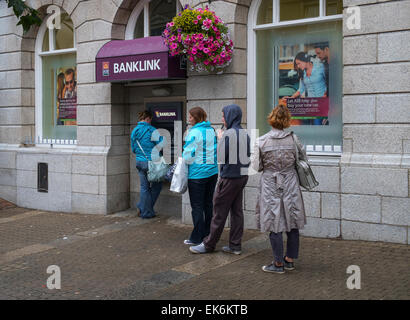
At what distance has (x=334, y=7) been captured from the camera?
803 cm

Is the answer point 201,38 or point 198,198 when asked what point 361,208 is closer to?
point 198,198

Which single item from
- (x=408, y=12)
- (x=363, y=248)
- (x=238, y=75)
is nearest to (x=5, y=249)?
(x=238, y=75)

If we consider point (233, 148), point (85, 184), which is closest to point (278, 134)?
point (233, 148)

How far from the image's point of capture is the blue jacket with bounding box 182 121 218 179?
7.09 meters

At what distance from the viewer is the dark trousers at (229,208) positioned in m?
6.75

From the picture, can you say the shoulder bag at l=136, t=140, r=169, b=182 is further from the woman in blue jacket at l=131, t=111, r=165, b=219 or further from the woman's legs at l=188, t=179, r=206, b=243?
the woman's legs at l=188, t=179, r=206, b=243

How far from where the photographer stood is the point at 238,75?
343 inches

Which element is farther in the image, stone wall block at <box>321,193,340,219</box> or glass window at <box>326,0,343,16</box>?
glass window at <box>326,0,343,16</box>

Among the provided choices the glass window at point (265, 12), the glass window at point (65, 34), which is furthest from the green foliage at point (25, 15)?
the glass window at point (265, 12)

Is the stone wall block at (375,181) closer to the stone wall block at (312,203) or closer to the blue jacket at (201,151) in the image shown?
the stone wall block at (312,203)

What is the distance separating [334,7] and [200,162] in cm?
319

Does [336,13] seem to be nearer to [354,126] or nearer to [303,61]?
[303,61]

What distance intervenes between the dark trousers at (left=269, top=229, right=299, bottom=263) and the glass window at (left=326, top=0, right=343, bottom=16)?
3.68 metres

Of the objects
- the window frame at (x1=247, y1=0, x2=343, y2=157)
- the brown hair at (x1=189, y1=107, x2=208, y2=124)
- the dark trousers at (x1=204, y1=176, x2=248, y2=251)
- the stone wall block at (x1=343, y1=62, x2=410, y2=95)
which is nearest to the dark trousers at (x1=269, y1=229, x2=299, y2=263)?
the dark trousers at (x1=204, y1=176, x2=248, y2=251)
